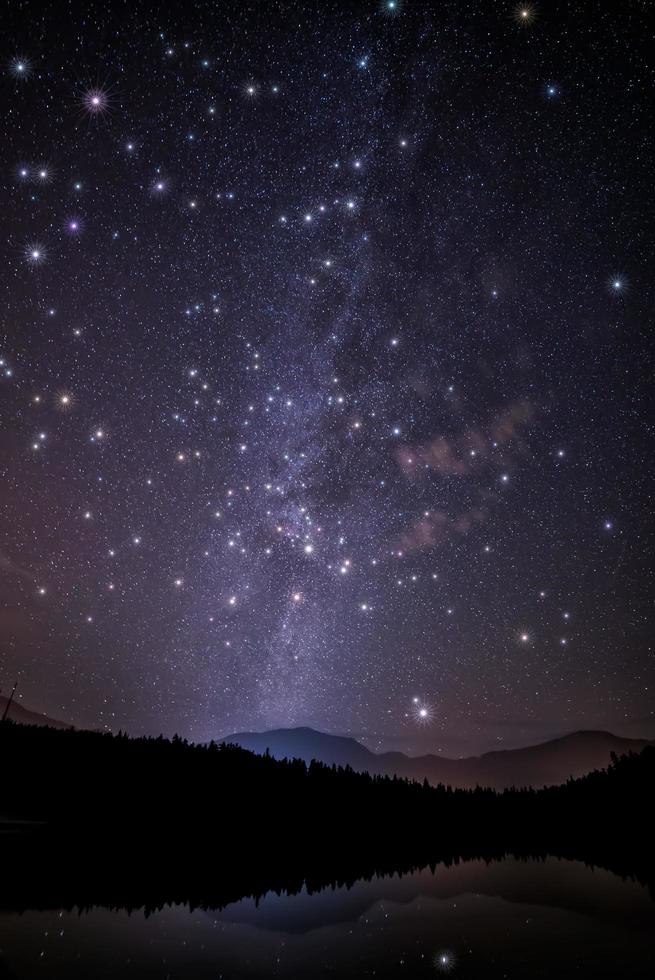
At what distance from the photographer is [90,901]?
11516mm

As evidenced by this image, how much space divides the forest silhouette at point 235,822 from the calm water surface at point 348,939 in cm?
237

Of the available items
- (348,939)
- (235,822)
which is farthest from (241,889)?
(235,822)

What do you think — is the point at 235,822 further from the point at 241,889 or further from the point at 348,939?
the point at 348,939

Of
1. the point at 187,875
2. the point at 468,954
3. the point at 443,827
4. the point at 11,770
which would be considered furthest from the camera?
the point at 443,827

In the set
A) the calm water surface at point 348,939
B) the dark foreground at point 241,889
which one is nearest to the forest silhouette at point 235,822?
the dark foreground at point 241,889

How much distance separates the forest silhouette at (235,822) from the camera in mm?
16359

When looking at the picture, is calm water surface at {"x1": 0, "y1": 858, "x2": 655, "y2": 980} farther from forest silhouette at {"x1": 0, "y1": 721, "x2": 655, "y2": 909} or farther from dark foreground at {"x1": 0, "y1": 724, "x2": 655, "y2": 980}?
forest silhouette at {"x1": 0, "y1": 721, "x2": 655, "y2": 909}

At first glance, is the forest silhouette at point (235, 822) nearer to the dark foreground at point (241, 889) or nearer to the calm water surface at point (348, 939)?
the dark foreground at point (241, 889)

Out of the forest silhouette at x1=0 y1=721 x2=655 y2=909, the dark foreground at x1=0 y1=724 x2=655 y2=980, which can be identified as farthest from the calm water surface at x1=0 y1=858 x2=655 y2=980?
the forest silhouette at x1=0 y1=721 x2=655 y2=909

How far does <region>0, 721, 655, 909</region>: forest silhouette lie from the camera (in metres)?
16.4

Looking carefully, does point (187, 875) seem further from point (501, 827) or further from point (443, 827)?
point (501, 827)

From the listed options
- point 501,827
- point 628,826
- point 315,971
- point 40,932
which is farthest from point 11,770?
point 628,826

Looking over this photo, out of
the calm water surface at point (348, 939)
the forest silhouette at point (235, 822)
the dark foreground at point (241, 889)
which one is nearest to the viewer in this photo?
the calm water surface at point (348, 939)

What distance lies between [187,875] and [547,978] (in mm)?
14712
